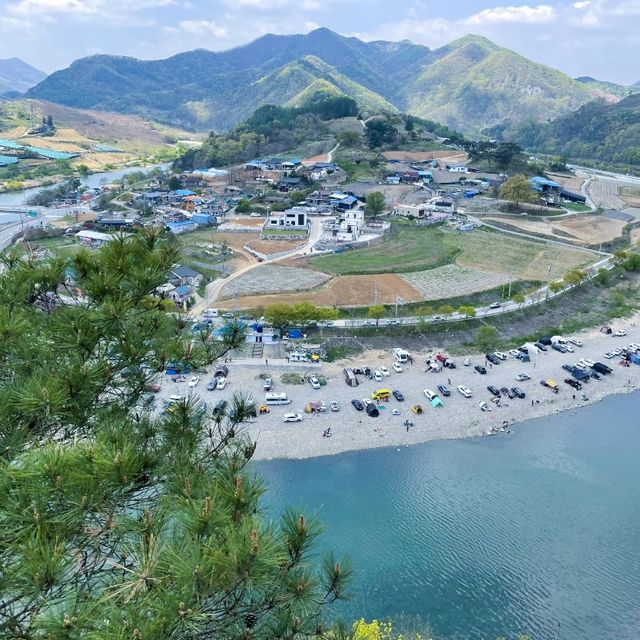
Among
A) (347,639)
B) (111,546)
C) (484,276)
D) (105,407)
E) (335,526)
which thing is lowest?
(335,526)

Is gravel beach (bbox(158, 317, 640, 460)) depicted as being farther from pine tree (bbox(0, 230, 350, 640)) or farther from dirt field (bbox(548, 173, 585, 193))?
dirt field (bbox(548, 173, 585, 193))

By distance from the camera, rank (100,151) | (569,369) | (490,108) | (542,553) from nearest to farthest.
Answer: (542,553), (569,369), (100,151), (490,108)

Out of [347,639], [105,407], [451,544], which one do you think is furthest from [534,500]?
[105,407]

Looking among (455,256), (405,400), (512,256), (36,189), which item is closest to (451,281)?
(455,256)

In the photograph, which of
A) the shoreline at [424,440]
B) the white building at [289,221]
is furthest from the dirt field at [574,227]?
the shoreline at [424,440]

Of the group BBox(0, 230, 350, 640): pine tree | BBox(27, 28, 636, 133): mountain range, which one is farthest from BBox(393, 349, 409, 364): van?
BBox(27, 28, 636, 133): mountain range

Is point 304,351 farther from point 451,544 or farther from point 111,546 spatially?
point 111,546
